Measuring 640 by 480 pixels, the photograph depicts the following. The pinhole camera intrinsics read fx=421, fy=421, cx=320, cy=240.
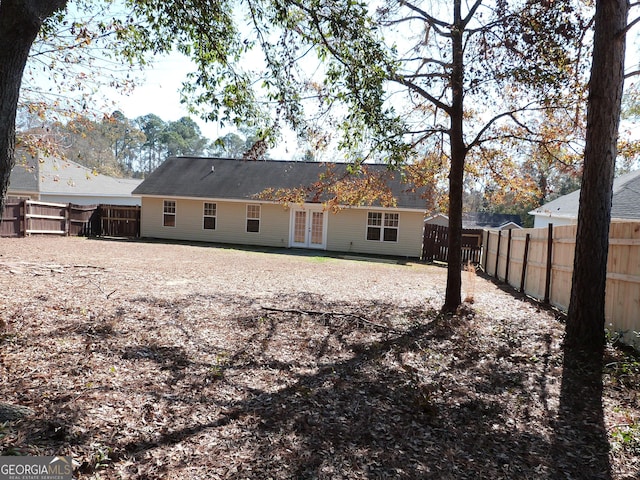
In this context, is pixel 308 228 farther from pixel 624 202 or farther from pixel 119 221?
pixel 624 202

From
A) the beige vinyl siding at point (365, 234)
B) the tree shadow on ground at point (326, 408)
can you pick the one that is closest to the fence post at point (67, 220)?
the beige vinyl siding at point (365, 234)

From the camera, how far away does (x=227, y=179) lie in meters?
23.3

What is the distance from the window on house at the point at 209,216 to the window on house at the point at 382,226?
8237mm

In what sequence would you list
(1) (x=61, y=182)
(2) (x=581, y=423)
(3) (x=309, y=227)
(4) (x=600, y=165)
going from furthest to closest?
1. (1) (x=61, y=182)
2. (3) (x=309, y=227)
3. (4) (x=600, y=165)
4. (2) (x=581, y=423)

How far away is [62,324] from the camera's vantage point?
544 centimetres

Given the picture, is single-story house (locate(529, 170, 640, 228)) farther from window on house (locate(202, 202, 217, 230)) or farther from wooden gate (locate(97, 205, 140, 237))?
wooden gate (locate(97, 205, 140, 237))

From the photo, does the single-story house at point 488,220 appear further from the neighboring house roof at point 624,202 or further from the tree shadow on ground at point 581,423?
the tree shadow on ground at point 581,423

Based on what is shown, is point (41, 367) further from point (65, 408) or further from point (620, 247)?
point (620, 247)

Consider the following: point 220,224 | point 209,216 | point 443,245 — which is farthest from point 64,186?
point 443,245

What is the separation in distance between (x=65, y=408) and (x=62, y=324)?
251cm

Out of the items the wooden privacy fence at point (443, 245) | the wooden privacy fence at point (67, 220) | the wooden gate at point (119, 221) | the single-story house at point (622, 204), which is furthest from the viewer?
the wooden gate at point (119, 221)

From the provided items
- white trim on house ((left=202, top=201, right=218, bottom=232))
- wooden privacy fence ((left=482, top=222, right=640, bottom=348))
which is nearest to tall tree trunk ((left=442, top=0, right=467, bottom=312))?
wooden privacy fence ((left=482, top=222, right=640, bottom=348))

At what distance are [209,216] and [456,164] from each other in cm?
1702

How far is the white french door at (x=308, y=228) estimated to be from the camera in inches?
840
